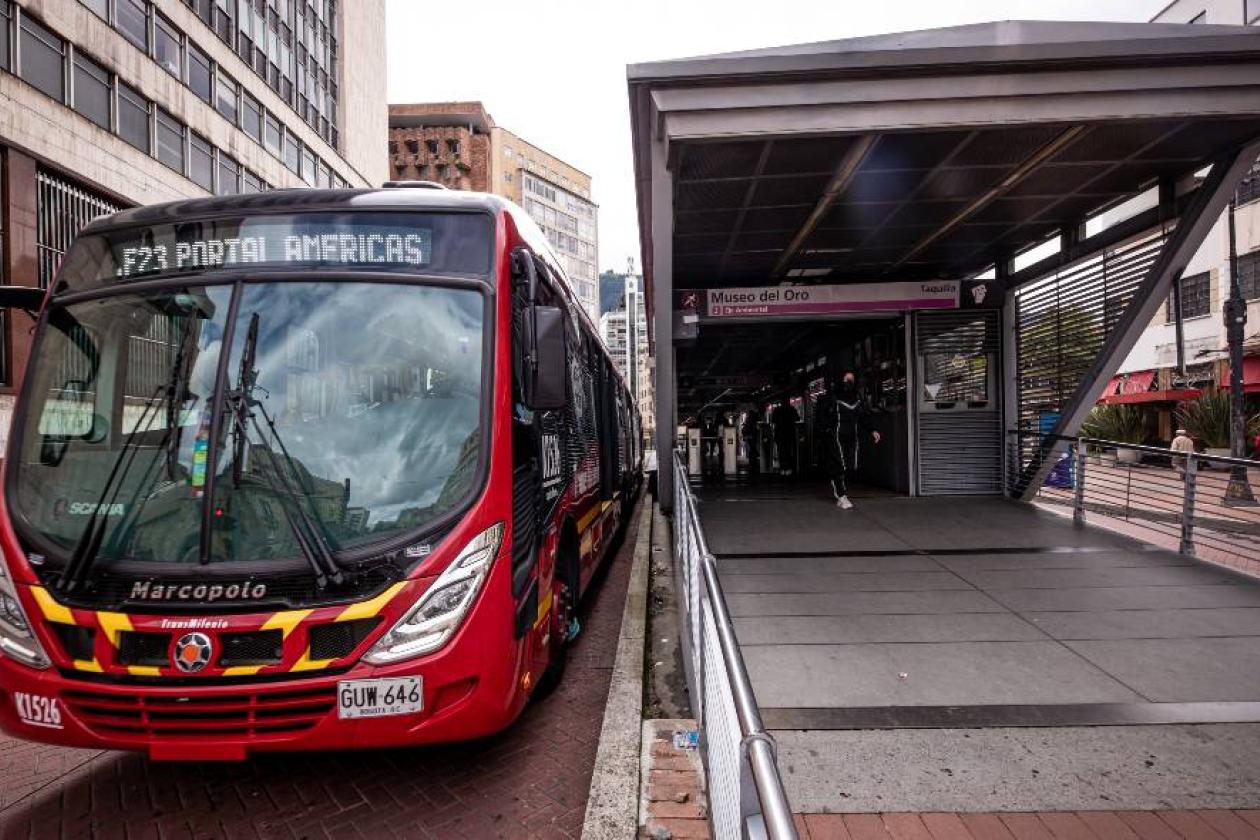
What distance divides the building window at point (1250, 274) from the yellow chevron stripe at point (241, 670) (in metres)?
32.6

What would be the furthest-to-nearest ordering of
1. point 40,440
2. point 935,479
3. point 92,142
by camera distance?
point 92,142 → point 935,479 → point 40,440

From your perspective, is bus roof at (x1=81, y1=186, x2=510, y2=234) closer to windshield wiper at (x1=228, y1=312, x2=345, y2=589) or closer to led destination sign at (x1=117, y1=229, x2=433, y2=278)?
led destination sign at (x1=117, y1=229, x2=433, y2=278)

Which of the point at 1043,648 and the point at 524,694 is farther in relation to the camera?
the point at 1043,648

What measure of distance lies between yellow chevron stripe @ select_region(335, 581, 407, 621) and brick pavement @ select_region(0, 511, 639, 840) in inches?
39.5

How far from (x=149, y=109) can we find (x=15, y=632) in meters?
25.7

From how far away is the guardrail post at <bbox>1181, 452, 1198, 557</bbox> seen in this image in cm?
697

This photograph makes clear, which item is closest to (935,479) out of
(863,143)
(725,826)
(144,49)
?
(863,143)

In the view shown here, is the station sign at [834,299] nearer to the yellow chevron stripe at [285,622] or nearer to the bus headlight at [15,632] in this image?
the yellow chevron stripe at [285,622]

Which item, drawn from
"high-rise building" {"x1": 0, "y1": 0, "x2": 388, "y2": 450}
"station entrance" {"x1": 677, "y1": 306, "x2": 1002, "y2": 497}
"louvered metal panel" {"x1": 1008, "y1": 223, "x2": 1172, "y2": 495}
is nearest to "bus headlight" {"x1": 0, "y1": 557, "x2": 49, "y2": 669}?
"station entrance" {"x1": 677, "y1": 306, "x2": 1002, "y2": 497}

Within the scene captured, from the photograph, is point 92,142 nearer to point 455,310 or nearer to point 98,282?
point 98,282

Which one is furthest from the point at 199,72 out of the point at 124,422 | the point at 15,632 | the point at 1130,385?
the point at 1130,385

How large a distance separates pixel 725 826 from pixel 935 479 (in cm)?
1063

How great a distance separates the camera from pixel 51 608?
3031mm

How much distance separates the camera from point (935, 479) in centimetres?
1157
